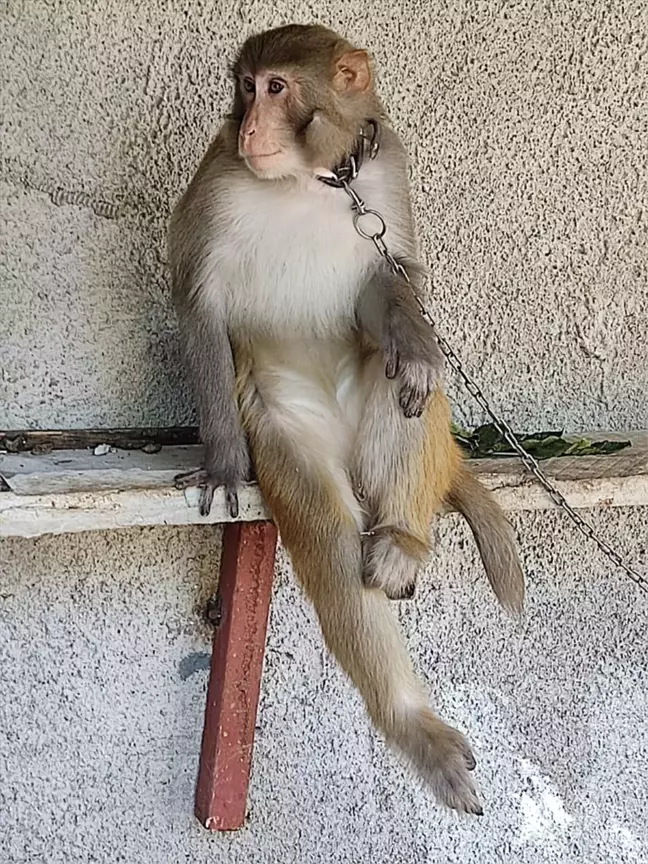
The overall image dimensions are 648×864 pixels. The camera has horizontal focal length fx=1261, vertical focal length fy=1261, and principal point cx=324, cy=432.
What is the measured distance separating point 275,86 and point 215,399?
0.37 meters

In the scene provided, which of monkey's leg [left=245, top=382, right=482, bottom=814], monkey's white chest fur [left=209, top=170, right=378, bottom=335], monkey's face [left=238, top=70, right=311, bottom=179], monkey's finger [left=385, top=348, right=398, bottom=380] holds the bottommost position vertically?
monkey's leg [left=245, top=382, right=482, bottom=814]

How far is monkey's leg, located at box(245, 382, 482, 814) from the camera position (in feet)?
4.76

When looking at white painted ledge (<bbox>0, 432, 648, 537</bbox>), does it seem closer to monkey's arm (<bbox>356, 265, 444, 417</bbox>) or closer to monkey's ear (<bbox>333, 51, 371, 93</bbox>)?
monkey's arm (<bbox>356, 265, 444, 417</bbox>)

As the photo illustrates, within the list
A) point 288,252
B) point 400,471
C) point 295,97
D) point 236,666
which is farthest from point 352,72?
point 236,666

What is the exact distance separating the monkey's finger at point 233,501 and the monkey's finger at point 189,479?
3cm

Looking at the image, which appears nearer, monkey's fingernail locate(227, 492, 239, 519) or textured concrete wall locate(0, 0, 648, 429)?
monkey's fingernail locate(227, 492, 239, 519)

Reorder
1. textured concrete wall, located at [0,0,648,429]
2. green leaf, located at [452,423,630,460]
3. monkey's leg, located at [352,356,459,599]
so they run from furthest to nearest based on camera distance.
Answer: green leaf, located at [452,423,630,460] → textured concrete wall, located at [0,0,648,429] → monkey's leg, located at [352,356,459,599]

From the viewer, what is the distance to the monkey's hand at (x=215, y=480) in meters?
1.48

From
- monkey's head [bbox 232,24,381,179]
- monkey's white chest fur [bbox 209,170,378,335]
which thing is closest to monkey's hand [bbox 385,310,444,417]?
monkey's white chest fur [bbox 209,170,378,335]

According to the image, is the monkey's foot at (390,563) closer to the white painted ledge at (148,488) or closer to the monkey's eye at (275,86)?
the white painted ledge at (148,488)

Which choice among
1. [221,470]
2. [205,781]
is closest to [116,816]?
[205,781]

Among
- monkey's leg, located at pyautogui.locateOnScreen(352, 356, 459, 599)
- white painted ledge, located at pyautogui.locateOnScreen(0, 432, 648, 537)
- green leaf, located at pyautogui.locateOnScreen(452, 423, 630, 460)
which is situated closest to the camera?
white painted ledge, located at pyautogui.locateOnScreen(0, 432, 648, 537)

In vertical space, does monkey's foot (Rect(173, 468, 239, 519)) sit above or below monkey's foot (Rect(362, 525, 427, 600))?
above

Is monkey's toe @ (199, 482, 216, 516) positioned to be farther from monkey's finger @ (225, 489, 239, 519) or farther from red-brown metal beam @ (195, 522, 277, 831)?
red-brown metal beam @ (195, 522, 277, 831)
